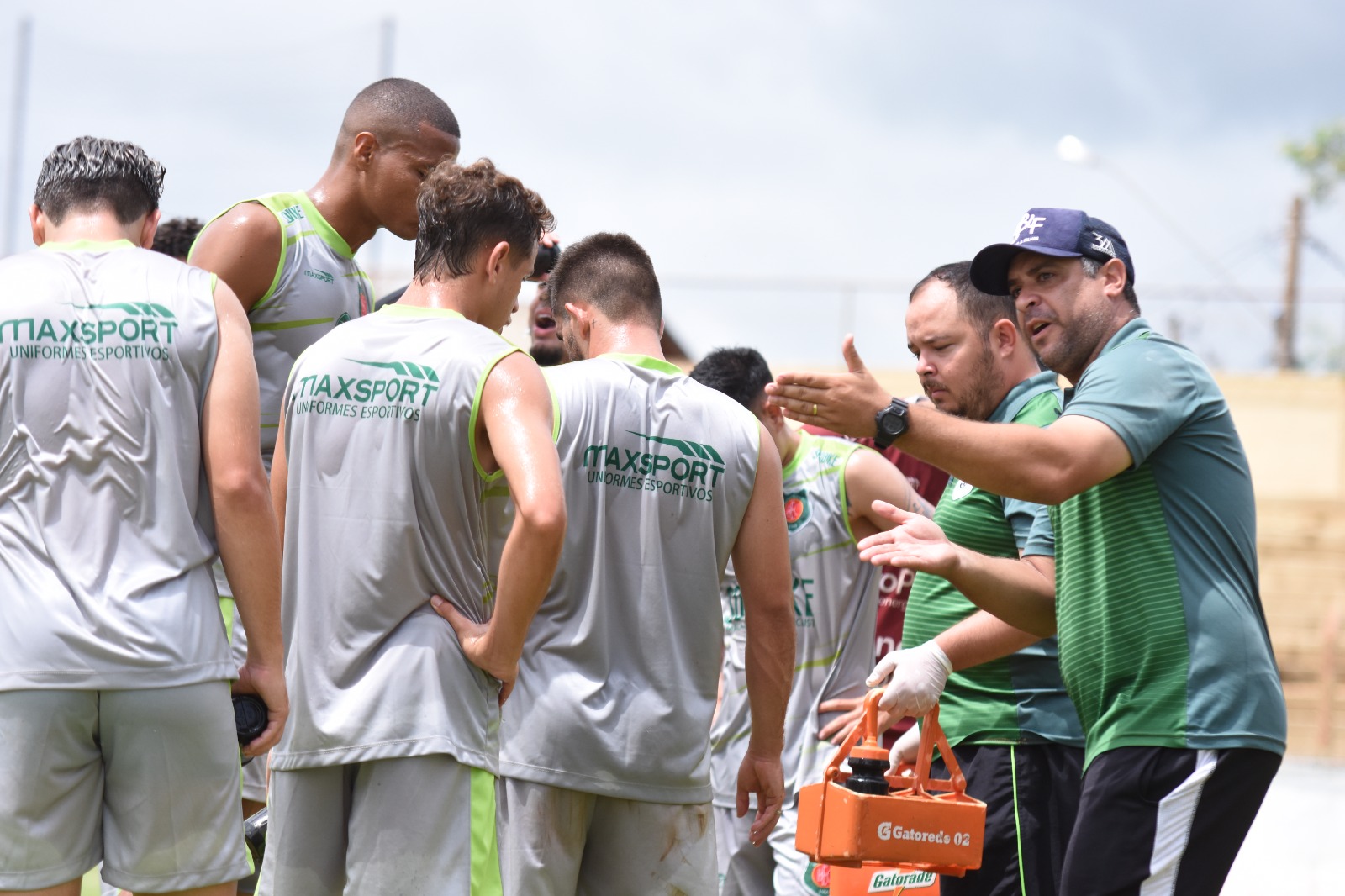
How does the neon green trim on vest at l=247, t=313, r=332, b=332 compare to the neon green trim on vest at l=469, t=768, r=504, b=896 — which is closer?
→ the neon green trim on vest at l=469, t=768, r=504, b=896

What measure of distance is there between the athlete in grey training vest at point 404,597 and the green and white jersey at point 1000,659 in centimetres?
162

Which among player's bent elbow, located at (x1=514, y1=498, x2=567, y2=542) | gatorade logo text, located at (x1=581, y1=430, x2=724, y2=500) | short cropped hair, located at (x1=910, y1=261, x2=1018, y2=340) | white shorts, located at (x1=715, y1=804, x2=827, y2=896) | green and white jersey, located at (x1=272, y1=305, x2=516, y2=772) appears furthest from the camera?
white shorts, located at (x1=715, y1=804, x2=827, y2=896)

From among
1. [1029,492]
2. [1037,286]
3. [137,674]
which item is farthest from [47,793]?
[1037,286]

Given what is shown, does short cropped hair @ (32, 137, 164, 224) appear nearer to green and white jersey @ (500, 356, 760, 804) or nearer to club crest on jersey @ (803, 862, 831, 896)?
green and white jersey @ (500, 356, 760, 804)

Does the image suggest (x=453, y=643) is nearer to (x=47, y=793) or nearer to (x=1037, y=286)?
(x=47, y=793)

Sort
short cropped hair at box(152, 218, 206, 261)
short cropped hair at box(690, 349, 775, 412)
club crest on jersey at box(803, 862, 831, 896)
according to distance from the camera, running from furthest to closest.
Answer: short cropped hair at box(152, 218, 206, 261) → short cropped hair at box(690, 349, 775, 412) → club crest on jersey at box(803, 862, 831, 896)

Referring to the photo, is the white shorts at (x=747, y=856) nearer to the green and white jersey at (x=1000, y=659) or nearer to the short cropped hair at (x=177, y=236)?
the green and white jersey at (x=1000, y=659)

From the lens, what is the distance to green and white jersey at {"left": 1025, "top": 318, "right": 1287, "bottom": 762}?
347cm

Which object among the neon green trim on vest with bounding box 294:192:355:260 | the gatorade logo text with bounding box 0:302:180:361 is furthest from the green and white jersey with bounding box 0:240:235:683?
the neon green trim on vest with bounding box 294:192:355:260

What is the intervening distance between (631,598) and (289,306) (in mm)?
1552

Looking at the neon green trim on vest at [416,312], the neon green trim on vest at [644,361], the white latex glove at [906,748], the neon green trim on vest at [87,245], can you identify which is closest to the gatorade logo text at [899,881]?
the white latex glove at [906,748]

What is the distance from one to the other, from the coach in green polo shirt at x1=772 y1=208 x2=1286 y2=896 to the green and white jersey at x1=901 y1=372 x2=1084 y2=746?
550 millimetres

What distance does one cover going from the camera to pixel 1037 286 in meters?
3.99

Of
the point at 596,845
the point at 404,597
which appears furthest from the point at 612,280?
the point at 596,845
